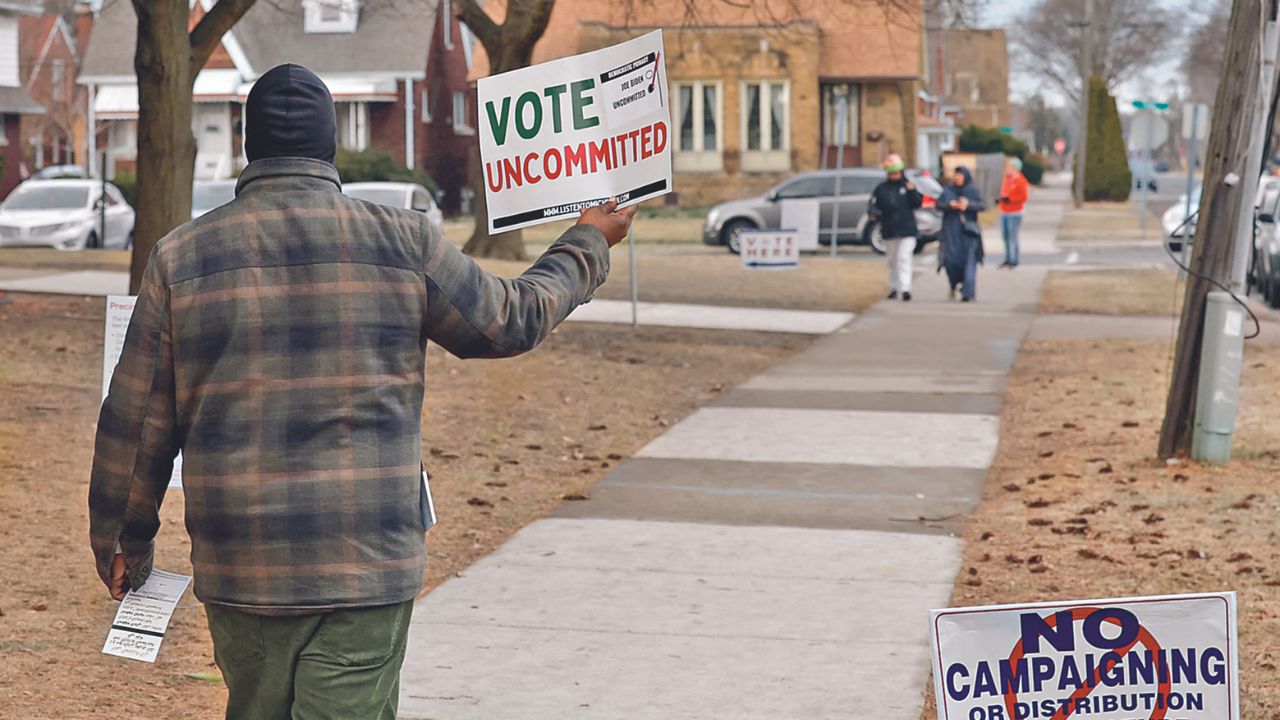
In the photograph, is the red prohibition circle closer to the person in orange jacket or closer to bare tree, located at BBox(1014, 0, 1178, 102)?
the person in orange jacket

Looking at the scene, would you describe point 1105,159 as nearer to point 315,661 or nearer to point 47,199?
point 47,199

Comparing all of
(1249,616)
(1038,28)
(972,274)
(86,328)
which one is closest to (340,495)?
(1249,616)

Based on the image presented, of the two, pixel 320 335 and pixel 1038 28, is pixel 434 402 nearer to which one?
pixel 320 335

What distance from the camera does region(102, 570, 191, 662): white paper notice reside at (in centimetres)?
382

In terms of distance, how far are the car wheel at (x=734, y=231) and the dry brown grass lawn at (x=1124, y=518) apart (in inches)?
768

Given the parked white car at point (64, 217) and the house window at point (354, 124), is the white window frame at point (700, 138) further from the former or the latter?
the parked white car at point (64, 217)

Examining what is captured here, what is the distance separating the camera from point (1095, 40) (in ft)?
250

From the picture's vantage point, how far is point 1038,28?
283 feet

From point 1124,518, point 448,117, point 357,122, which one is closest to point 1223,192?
point 1124,518

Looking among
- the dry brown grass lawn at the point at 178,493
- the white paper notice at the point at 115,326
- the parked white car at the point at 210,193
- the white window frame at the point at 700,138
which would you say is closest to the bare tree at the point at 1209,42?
the white window frame at the point at 700,138

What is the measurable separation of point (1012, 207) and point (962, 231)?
6.71 meters

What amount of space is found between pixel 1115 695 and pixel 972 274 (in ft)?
60.8

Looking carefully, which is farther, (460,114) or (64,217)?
(460,114)

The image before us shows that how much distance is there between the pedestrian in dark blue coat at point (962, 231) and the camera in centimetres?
2167
